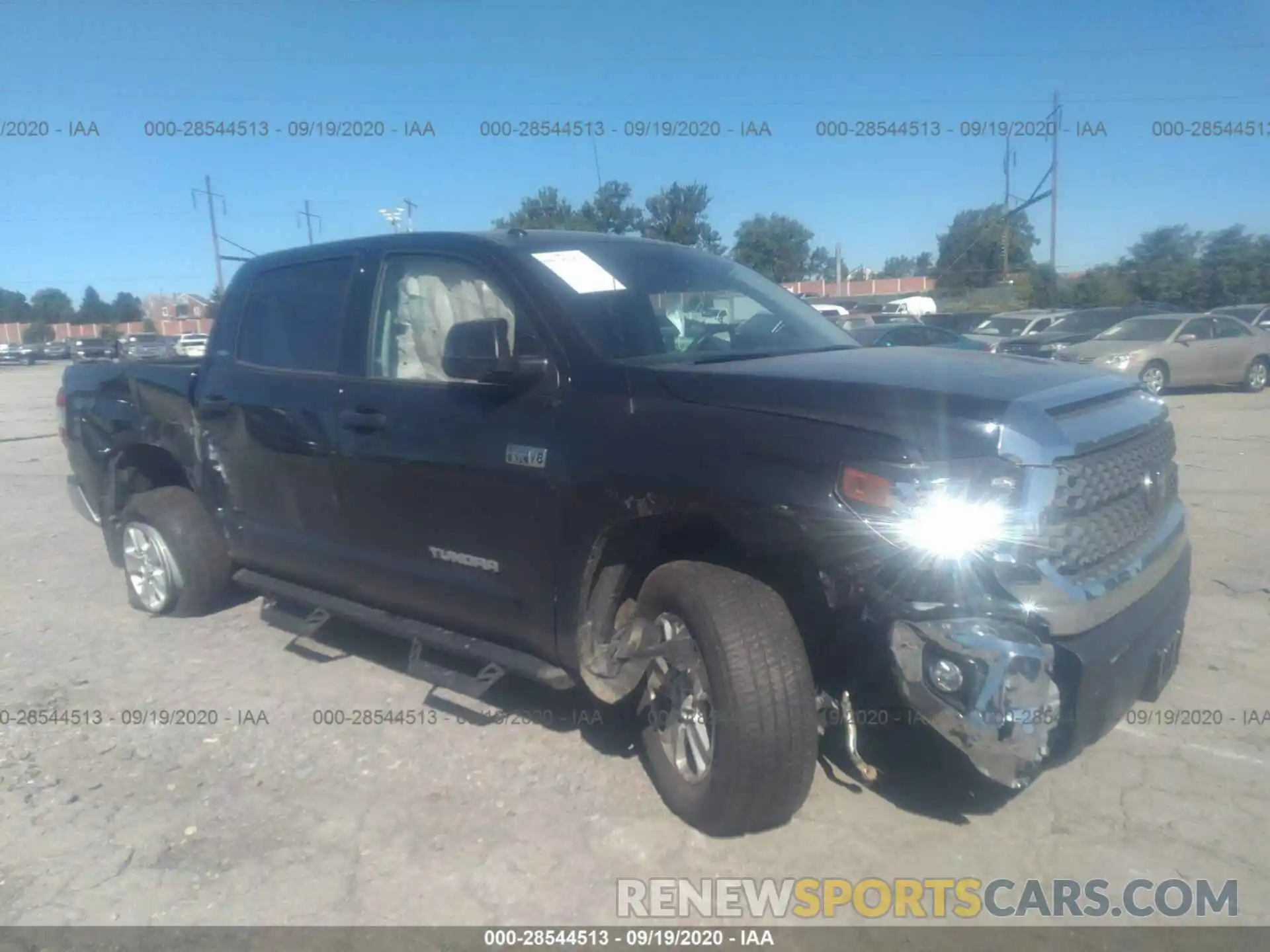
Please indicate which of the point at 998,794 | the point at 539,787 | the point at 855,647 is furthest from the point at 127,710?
the point at 998,794

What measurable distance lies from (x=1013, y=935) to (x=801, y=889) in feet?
1.99

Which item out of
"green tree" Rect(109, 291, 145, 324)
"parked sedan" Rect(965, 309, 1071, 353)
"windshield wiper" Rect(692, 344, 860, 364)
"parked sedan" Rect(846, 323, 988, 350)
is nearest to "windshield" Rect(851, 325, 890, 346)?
"parked sedan" Rect(846, 323, 988, 350)

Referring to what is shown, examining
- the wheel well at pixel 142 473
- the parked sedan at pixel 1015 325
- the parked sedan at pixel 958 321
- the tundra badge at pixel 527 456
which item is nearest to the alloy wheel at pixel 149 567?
the wheel well at pixel 142 473

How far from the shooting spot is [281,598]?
518 cm

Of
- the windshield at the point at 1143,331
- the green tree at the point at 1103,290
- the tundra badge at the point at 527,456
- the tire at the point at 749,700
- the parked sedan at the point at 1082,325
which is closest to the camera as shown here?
the tire at the point at 749,700

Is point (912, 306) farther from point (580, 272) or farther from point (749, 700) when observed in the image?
point (749, 700)

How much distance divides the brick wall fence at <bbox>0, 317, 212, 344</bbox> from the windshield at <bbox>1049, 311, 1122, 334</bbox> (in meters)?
46.4

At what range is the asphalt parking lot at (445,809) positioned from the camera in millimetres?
3152

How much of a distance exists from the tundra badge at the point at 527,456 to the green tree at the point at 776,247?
15682 mm

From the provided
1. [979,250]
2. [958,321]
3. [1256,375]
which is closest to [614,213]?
[1256,375]

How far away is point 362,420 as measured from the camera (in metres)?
4.25

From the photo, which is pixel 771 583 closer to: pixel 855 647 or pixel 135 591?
pixel 855 647

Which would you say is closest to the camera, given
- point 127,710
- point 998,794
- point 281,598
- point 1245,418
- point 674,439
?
point 674,439

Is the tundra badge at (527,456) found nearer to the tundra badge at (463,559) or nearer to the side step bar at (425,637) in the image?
the tundra badge at (463,559)
